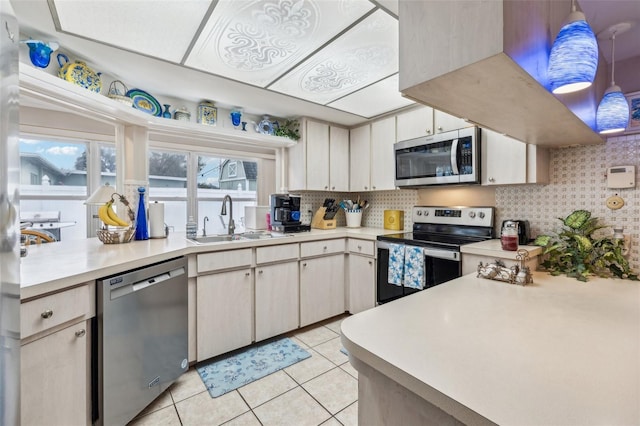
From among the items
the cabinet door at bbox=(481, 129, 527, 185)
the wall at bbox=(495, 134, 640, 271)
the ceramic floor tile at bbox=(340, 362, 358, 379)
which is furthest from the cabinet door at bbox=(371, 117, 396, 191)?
the ceramic floor tile at bbox=(340, 362, 358, 379)

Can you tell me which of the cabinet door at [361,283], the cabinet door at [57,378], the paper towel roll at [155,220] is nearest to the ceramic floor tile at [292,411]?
the cabinet door at [57,378]

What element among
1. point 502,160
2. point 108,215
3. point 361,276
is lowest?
point 361,276

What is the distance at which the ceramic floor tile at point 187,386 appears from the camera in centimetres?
181

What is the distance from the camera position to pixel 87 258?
1.55 m

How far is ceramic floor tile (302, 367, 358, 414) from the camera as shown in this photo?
173cm

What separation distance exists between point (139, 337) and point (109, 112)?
1657 mm

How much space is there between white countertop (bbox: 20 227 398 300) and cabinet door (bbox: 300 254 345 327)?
21.1 inches

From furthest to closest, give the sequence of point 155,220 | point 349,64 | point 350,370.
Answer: point 155,220
point 350,370
point 349,64

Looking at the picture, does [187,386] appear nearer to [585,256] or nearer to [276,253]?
[276,253]

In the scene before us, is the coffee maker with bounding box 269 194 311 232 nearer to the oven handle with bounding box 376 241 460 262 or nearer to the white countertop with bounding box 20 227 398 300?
the white countertop with bounding box 20 227 398 300

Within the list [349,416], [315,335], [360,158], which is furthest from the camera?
[360,158]

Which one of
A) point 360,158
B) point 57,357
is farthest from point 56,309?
point 360,158

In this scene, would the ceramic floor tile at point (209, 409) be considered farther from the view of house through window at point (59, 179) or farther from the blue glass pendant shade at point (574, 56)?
the blue glass pendant shade at point (574, 56)

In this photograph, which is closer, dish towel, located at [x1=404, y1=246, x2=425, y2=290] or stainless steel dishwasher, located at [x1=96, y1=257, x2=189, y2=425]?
stainless steel dishwasher, located at [x1=96, y1=257, x2=189, y2=425]
